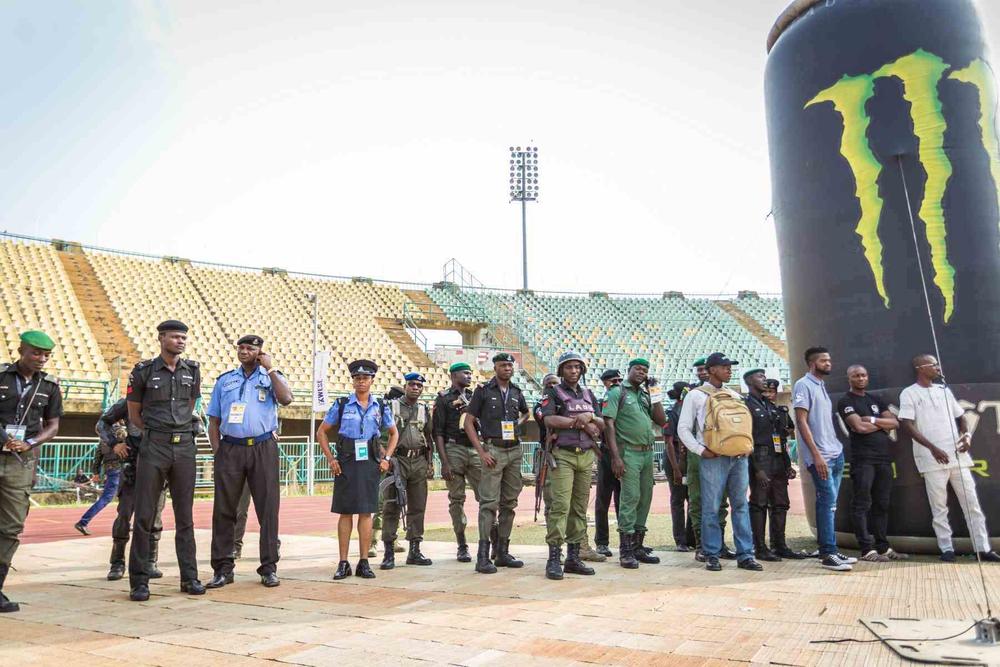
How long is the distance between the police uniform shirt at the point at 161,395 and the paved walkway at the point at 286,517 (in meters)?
4.67

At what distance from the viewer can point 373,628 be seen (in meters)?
3.77

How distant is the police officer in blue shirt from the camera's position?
5207mm

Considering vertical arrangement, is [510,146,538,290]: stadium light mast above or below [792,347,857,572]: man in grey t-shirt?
above

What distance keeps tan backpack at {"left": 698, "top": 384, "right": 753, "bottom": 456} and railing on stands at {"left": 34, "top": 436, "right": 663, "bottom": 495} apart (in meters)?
7.10

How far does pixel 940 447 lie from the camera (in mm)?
5613

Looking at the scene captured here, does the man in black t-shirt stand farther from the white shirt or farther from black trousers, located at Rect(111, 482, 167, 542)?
black trousers, located at Rect(111, 482, 167, 542)

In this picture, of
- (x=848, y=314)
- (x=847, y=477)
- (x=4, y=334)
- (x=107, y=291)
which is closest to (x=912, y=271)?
(x=848, y=314)

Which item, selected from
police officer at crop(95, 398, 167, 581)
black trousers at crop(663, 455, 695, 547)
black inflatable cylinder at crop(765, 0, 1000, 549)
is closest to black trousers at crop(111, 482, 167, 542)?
police officer at crop(95, 398, 167, 581)

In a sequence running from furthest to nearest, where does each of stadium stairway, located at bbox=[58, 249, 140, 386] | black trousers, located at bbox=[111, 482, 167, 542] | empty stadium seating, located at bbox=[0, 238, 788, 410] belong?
empty stadium seating, located at bbox=[0, 238, 788, 410] < stadium stairway, located at bbox=[58, 249, 140, 386] < black trousers, located at bbox=[111, 482, 167, 542]

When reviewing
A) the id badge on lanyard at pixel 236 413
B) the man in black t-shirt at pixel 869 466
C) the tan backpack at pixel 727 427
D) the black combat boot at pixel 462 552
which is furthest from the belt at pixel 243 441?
the man in black t-shirt at pixel 869 466

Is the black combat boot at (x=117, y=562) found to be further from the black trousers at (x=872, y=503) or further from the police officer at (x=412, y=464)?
the black trousers at (x=872, y=503)

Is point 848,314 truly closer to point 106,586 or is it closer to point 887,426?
point 887,426

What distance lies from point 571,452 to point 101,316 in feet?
72.5

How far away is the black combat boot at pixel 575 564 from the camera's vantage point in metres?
5.54
